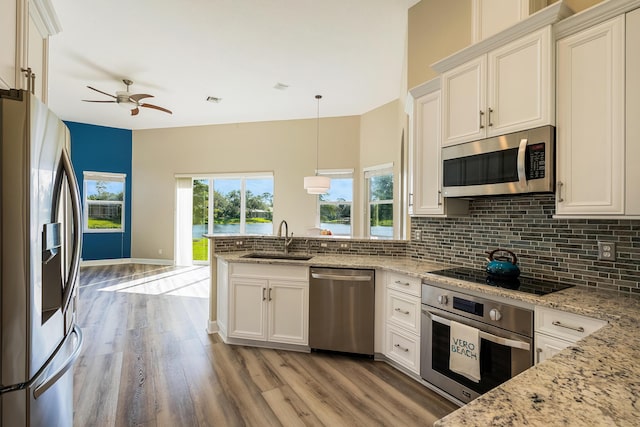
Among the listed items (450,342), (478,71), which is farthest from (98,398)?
(478,71)

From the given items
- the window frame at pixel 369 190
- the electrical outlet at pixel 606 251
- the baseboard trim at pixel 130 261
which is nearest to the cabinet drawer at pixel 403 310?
the electrical outlet at pixel 606 251

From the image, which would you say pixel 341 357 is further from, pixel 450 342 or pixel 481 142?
pixel 481 142

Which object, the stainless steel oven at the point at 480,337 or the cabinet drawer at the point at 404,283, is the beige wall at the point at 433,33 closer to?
the cabinet drawer at the point at 404,283

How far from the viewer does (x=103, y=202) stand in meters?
7.32

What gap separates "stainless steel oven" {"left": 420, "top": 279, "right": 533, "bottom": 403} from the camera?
5.52ft

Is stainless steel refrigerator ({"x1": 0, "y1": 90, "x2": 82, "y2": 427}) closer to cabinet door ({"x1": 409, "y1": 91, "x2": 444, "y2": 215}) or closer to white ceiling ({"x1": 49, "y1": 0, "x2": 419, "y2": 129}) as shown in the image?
cabinet door ({"x1": 409, "y1": 91, "x2": 444, "y2": 215})

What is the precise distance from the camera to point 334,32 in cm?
357

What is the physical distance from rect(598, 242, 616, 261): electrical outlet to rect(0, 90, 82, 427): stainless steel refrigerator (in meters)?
2.78

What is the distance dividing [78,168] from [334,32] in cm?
666

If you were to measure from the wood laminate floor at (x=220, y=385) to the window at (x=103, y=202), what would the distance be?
446 cm

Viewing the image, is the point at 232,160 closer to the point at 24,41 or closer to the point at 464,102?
the point at 24,41

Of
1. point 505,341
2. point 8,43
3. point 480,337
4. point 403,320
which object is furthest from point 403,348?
point 8,43

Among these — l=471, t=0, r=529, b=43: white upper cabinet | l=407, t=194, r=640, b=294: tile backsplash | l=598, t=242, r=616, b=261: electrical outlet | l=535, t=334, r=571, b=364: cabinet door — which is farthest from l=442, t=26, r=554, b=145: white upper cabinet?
l=535, t=334, r=571, b=364: cabinet door

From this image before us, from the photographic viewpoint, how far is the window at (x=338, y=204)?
6570mm
